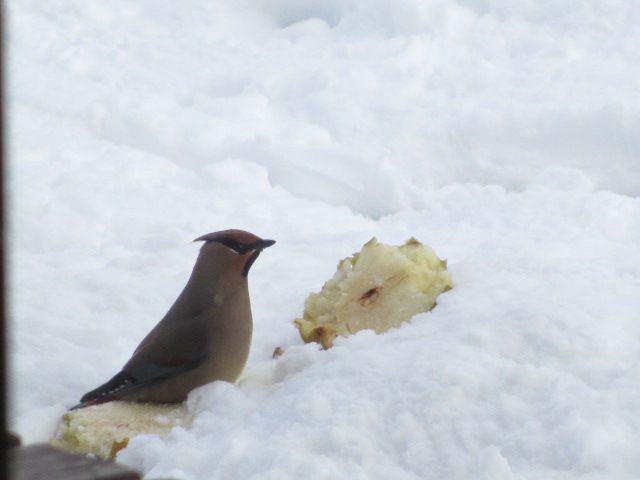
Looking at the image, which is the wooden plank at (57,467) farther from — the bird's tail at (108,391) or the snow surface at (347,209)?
the bird's tail at (108,391)

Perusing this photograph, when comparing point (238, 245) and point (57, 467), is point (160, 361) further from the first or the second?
point (57, 467)

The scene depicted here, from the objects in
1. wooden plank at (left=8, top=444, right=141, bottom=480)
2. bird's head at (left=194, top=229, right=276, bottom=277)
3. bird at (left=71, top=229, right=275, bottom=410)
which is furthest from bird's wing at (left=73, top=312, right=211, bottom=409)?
wooden plank at (left=8, top=444, right=141, bottom=480)

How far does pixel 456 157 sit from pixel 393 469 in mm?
3208

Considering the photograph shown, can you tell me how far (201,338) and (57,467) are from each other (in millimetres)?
1505

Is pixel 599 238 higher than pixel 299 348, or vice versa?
pixel 599 238

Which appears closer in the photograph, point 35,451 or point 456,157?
point 35,451

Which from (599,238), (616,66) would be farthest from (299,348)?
(616,66)

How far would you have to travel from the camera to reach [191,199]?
4113 mm

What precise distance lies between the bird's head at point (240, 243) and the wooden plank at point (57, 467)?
154 cm

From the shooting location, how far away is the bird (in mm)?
2207

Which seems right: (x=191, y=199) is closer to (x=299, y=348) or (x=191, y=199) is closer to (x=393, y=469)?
(x=299, y=348)

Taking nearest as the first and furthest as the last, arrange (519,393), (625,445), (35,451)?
1. (35,451)
2. (625,445)
3. (519,393)

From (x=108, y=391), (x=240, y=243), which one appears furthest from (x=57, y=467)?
(x=240, y=243)

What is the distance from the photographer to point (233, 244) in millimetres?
2322
